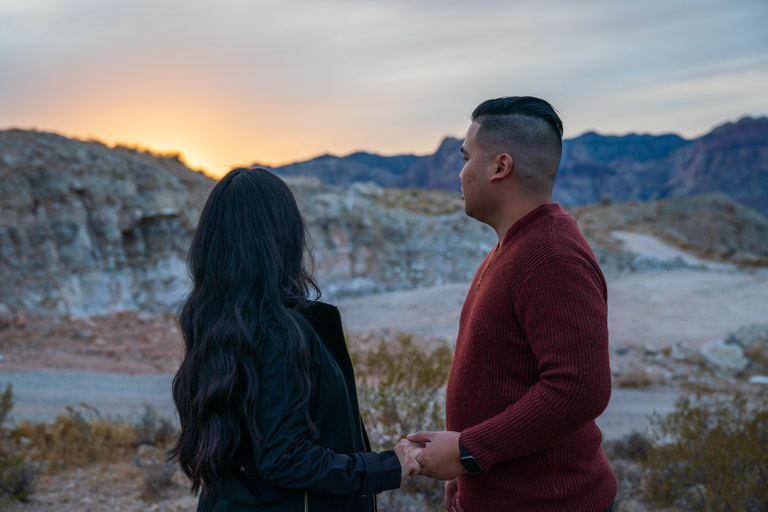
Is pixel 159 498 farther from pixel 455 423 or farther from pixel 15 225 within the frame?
pixel 15 225

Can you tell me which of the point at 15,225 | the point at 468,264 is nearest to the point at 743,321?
the point at 468,264

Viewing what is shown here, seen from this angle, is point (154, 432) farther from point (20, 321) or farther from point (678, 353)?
point (678, 353)

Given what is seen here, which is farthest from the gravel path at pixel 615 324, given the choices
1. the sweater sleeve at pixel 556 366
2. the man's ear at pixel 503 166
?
the man's ear at pixel 503 166

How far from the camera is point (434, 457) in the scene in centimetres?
159

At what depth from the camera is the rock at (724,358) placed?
30.9 ft

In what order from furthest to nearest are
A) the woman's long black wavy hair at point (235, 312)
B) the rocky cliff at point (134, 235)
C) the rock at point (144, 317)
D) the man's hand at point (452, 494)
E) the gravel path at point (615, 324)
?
the rocky cliff at point (134, 235)
the rock at point (144, 317)
the gravel path at point (615, 324)
the man's hand at point (452, 494)
the woman's long black wavy hair at point (235, 312)

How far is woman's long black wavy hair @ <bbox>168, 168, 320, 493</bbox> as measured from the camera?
1.51 m

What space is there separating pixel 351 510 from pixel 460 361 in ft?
2.00

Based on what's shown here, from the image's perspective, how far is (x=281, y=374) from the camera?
1484 mm

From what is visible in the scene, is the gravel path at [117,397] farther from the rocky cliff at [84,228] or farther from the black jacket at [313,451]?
the black jacket at [313,451]

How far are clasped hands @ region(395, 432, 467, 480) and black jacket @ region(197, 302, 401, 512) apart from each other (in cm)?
5

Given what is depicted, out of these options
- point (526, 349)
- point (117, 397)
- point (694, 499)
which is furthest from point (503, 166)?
point (117, 397)

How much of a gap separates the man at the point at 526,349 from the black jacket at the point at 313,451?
205mm

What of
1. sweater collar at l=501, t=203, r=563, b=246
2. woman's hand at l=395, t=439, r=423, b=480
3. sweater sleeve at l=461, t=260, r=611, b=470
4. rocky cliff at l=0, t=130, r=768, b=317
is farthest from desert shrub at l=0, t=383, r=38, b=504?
sweater collar at l=501, t=203, r=563, b=246
